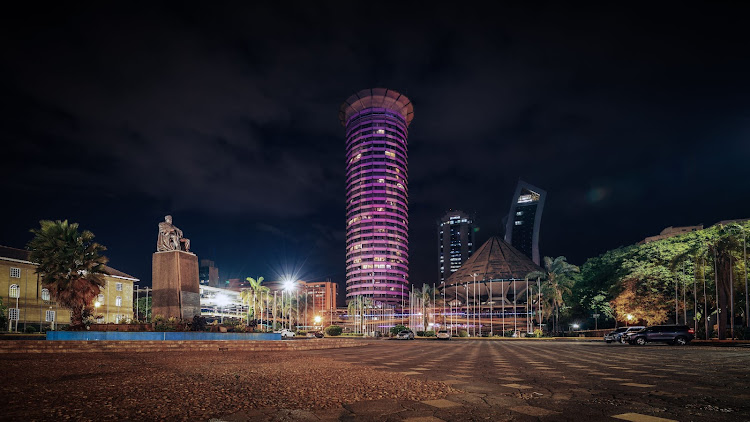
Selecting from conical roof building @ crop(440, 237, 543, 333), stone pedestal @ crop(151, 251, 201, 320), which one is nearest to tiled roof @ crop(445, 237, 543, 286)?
conical roof building @ crop(440, 237, 543, 333)

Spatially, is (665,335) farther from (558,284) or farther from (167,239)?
(558,284)

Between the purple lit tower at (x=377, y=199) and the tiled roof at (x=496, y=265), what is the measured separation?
5079cm

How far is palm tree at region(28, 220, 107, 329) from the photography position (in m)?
28.9

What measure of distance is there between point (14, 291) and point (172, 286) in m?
43.2

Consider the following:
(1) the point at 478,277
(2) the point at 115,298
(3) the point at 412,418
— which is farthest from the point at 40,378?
(1) the point at 478,277

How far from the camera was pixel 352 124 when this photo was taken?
193 meters

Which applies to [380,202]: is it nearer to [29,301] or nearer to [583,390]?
[29,301]

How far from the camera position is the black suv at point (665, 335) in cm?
3105

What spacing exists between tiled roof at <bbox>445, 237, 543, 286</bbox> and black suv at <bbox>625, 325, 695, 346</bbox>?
84194mm

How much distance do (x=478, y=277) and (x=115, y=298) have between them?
89.3m

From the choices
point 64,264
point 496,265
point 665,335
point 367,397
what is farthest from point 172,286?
point 496,265

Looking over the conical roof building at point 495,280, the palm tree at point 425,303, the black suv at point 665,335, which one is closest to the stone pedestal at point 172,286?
the black suv at point 665,335

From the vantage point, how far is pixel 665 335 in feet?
104

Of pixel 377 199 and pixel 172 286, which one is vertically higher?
pixel 377 199
